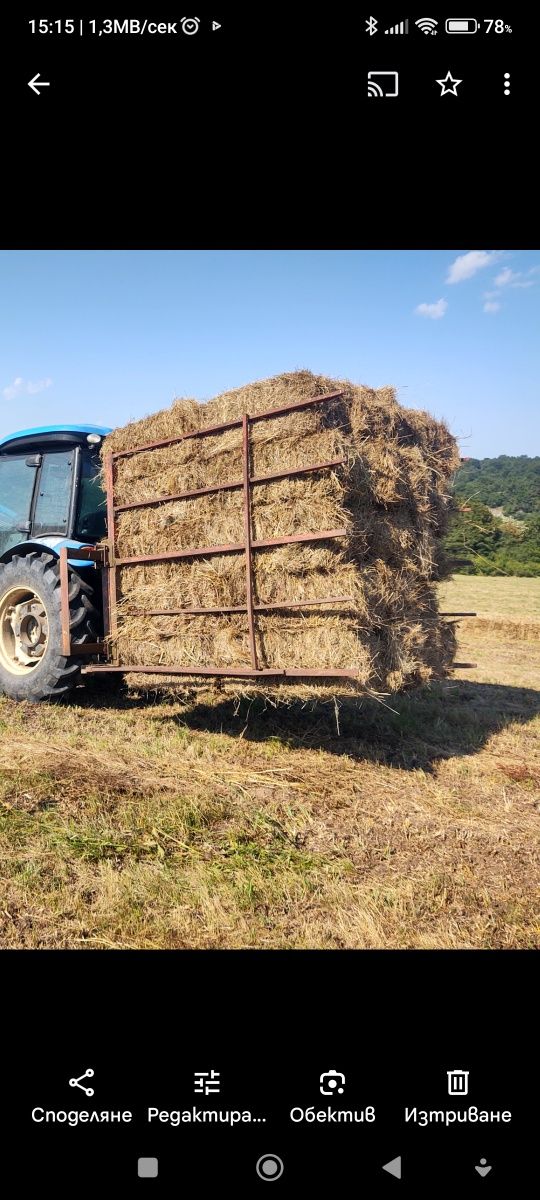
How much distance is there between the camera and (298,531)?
4895 millimetres

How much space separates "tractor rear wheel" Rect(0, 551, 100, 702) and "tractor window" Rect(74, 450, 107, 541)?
1.81 ft

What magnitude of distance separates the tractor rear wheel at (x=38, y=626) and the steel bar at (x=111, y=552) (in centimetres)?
24

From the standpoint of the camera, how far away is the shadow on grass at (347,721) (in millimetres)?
5974

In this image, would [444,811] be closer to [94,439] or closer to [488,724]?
[488,724]

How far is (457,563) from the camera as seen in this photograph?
6789mm

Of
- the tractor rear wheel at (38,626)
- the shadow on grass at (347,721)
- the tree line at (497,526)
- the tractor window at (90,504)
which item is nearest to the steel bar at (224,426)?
the tractor window at (90,504)

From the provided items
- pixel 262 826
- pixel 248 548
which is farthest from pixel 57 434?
pixel 262 826

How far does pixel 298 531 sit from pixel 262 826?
192cm

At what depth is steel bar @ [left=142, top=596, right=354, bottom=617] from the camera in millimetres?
4738
